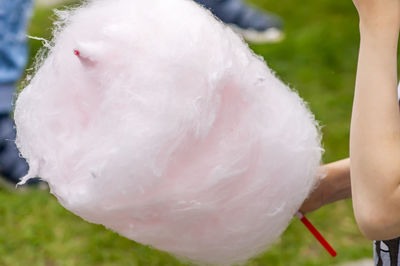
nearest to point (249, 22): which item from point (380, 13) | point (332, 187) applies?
point (332, 187)

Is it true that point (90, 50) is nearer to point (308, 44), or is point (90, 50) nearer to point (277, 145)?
point (277, 145)

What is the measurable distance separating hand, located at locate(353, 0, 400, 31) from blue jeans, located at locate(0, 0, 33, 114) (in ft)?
5.98

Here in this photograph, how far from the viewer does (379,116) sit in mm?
980

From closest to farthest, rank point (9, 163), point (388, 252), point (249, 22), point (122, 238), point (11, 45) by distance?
point (388, 252), point (122, 238), point (9, 163), point (11, 45), point (249, 22)

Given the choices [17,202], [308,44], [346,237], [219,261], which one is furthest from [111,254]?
[308,44]

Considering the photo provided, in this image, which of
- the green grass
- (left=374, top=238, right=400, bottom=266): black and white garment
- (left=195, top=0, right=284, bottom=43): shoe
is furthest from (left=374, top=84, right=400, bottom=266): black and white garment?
Result: (left=195, top=0, right=284, bottom=43): shoe

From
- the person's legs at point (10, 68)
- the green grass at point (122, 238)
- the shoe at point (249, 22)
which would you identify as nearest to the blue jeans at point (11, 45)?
the person's legs at point (10, 68)

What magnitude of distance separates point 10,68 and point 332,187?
168cm

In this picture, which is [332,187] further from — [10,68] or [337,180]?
[10,68]

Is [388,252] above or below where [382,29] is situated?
below

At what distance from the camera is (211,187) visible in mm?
1057

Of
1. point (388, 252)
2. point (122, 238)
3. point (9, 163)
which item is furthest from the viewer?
point (9, 163)

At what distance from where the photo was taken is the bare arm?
3.21ft

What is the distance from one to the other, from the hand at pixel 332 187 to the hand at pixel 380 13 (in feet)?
1.30
